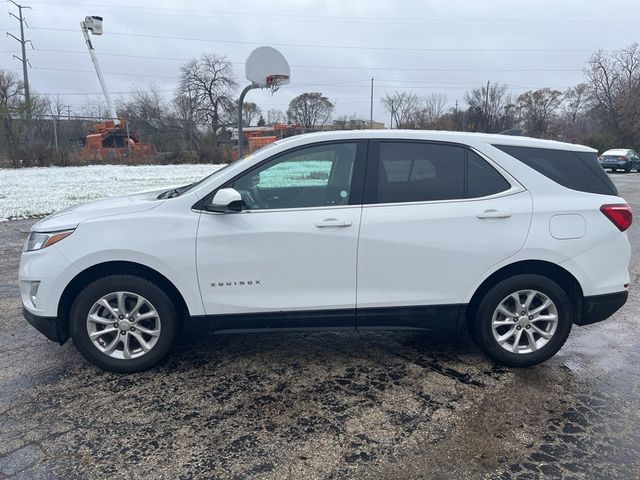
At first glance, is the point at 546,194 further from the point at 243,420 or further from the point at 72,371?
the point at 72,371

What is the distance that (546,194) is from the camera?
12.2 feet

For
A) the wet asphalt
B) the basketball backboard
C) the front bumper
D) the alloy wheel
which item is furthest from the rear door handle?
the front bumper

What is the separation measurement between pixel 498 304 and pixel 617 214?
45.1 inches

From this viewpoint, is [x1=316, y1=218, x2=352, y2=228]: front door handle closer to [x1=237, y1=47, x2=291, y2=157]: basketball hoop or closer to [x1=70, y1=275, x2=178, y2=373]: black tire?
[x1=70, y1=275, x2=178, y2=373]: black tire

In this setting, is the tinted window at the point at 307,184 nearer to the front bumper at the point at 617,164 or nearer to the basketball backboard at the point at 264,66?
the basketball backboard at the point at 264,66

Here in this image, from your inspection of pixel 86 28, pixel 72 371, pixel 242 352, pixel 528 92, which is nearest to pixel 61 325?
pixel 72 371

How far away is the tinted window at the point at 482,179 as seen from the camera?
373 cm

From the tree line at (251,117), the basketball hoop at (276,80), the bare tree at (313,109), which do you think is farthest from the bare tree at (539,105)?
the basketball hoop at (276,80)

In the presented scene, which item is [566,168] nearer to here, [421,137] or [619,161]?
[421,137]

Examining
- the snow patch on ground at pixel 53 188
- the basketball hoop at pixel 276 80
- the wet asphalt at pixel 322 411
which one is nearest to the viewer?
the wet asphalt at pixel 322 411

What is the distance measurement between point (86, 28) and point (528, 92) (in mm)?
54078

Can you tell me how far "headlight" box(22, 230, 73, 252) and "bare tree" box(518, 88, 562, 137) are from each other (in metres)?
65.2

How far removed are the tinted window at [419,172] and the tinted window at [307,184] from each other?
A: 0.27m

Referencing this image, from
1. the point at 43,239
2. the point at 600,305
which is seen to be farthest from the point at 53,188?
the point at 600,305
